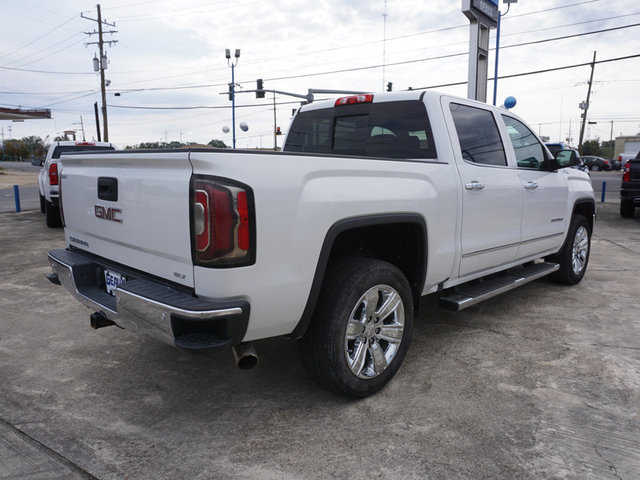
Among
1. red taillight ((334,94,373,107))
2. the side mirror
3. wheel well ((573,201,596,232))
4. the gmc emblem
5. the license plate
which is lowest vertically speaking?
the license plate

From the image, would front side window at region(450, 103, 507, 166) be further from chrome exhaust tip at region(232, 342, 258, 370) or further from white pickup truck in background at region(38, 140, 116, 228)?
white pickup truck in background at region(38, 140, 116, 228)

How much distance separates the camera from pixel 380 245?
3.44 metres

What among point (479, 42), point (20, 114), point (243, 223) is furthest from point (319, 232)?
point (20, 114)

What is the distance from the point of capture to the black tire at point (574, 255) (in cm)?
555

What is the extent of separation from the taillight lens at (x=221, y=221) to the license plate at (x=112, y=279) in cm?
83

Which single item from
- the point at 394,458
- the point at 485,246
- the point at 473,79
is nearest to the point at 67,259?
the point at 394,458

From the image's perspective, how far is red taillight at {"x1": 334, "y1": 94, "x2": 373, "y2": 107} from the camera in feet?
13.4

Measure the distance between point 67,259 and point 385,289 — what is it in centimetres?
208

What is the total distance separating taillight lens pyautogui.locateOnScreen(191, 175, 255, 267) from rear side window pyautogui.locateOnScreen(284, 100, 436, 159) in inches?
73.7

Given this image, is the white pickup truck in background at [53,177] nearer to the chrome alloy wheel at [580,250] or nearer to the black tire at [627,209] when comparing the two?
the chrome alloy wheel at [580,250]

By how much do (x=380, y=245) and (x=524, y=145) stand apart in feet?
7.25

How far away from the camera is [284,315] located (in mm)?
2531

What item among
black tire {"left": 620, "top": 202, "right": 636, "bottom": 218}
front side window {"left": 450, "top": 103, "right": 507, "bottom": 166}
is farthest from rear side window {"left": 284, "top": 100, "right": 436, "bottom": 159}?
black tire {"left": 620, "top": 202, "right": 636, "bottom": 218}

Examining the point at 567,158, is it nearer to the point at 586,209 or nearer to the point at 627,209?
the point at 586,209
